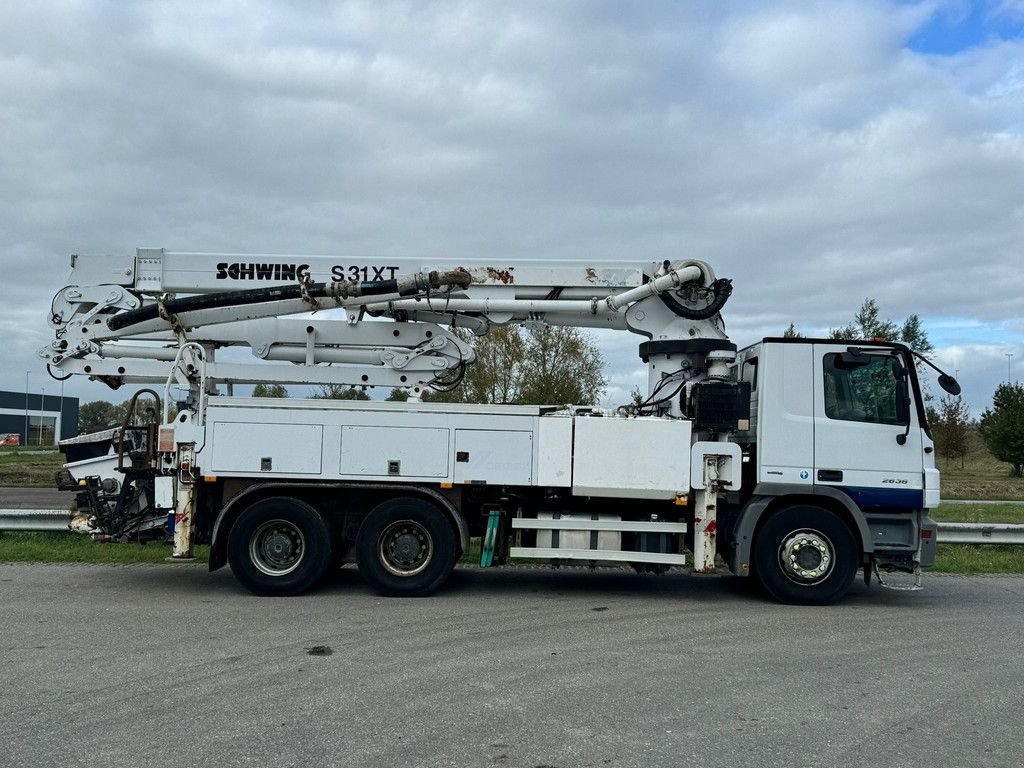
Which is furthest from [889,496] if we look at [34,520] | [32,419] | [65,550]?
[32,419]

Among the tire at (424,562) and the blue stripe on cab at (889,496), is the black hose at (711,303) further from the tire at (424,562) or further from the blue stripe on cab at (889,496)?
the tire at (424,562)

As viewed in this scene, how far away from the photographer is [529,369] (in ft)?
94.8

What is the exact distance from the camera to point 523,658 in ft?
22.8

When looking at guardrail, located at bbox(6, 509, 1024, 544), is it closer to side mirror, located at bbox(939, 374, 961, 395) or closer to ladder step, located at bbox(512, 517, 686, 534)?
side mirror, located at bbox(939, 374, 961, 395)

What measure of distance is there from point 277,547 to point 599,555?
340 cm

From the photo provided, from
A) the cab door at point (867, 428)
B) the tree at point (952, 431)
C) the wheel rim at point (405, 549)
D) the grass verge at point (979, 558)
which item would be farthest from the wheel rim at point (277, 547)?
the tree at point (952, 431)

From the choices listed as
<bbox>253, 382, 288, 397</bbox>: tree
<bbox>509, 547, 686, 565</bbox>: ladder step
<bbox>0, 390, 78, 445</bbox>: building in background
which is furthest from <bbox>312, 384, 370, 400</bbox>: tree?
<bbox>0, 390, 78, 445</bbox>: building in background

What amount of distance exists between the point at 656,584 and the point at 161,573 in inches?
238

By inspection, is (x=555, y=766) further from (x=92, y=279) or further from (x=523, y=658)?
(x=92, y=279)

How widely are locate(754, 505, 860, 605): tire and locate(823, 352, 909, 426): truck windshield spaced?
1100 mm

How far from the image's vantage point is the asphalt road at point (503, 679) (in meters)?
5.00

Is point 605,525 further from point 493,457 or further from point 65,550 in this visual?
point 65,550

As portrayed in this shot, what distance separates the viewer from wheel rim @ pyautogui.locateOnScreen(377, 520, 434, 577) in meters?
9.58

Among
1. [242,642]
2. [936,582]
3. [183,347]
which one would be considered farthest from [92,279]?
[936,582]
